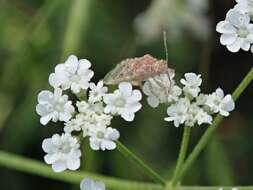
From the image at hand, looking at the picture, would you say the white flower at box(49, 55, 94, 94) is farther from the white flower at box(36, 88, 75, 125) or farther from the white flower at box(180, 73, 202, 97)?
the white flower at box(180, 73, 202, 97)

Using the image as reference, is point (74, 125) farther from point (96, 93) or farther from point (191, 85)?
point (191, 85)

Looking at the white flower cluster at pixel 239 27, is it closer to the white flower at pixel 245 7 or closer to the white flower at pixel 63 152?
the white flower at pixel 245 7

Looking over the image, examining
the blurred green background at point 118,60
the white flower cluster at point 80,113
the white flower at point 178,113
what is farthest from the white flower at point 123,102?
the blurred green background at point 118,60

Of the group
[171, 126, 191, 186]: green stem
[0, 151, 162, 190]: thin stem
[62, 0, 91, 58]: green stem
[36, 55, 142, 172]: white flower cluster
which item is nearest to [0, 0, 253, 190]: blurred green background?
[62, 0, 91, 58]: green stem

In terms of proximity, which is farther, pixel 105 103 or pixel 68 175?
pixel 68 175

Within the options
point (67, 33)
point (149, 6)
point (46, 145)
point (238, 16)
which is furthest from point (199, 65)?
Result: point (46, 145)

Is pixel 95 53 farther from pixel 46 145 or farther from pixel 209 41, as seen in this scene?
pixel 46 145

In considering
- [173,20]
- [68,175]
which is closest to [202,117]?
[68,175]
